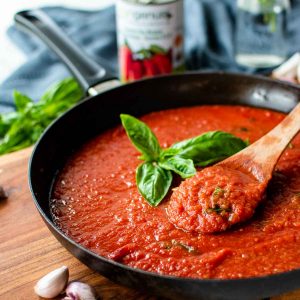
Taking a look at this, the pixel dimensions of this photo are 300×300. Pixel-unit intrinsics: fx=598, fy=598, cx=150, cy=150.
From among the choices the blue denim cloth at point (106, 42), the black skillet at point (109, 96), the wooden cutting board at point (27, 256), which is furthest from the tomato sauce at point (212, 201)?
the blue denim cloth at point (106, 42)

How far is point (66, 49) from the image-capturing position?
3070mm

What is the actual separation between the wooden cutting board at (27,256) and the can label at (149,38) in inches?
47.2

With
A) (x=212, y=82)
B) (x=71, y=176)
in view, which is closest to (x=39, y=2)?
(x=212, y=82)

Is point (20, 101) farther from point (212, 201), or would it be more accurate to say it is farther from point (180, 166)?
point (212, 201)

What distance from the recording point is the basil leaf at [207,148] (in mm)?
2359

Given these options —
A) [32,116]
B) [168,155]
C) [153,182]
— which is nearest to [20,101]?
[32,116]

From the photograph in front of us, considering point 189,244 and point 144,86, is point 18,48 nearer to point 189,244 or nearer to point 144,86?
point 144,86

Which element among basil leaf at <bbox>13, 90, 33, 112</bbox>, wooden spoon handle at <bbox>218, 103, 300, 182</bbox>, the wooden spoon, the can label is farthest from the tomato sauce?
the can label

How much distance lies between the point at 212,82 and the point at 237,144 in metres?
0.64

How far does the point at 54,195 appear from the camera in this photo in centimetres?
237

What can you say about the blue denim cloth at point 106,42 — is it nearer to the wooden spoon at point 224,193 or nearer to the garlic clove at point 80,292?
the wooden spoon at point 224,193

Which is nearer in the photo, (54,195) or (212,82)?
(54,195)

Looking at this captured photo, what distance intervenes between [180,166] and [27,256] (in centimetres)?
66

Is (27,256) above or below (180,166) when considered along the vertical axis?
below
